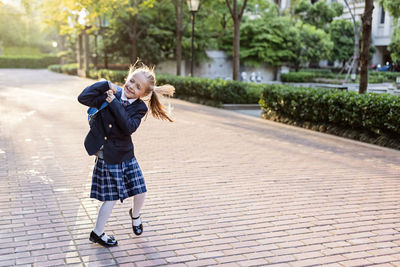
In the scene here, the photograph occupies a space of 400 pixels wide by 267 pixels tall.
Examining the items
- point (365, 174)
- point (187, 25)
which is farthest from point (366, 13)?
point (187, 25)

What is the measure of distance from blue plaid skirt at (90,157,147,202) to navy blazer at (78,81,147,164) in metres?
0.08

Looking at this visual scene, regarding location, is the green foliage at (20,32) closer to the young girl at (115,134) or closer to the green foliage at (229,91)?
the green foliage at (229,91)

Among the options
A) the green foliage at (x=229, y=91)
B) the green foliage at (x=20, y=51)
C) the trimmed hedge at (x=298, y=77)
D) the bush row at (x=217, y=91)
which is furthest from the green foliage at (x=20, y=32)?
the green foliage at (x=229, y=91)

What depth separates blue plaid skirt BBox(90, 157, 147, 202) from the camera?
3605 mm

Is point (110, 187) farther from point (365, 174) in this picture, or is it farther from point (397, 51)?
point (397, 51)

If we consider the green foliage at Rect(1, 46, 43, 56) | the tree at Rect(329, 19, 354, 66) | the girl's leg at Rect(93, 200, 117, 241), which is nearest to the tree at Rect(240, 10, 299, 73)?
the tree at Rect(329, 19, 354, 66)

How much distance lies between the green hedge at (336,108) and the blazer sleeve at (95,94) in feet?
22.7

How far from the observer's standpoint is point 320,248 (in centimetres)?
390

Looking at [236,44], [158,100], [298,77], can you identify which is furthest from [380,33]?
[158,100]

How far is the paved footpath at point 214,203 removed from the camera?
147 inches

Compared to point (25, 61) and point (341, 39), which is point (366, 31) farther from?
point (25, 61)

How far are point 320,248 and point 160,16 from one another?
27.0 m

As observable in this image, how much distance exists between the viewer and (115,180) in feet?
11.9

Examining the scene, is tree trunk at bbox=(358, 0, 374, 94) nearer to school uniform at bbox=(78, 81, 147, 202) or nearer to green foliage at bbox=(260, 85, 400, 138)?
green foliage at bbox=(260, 85, 400, 138)
